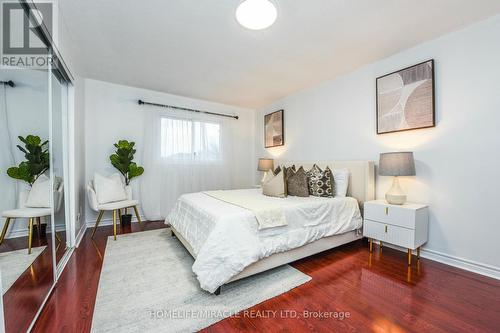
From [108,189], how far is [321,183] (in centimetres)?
316

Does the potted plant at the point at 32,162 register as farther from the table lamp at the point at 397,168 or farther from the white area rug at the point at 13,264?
the table lamp at the point at 397,168

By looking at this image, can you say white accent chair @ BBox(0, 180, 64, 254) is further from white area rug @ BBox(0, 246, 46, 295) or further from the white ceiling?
the white ceiling

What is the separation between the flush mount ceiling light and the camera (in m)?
1.81

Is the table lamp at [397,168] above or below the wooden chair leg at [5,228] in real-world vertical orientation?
above

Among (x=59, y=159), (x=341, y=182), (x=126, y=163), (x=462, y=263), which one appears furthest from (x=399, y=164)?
(x=126, y=163)

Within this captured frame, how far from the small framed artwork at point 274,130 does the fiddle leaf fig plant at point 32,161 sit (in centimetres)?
363

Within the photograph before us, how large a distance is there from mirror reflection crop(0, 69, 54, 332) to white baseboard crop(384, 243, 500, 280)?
11.8 feet

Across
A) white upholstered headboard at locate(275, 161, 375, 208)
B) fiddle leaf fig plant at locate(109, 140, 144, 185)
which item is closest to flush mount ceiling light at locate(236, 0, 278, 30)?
white upholstered headboard at locate(275, 161, 375, 208)

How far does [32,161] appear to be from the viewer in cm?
160

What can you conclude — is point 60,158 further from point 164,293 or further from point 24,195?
point 164,293

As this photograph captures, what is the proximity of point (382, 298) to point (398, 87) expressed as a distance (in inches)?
93.8

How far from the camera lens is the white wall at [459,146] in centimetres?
207

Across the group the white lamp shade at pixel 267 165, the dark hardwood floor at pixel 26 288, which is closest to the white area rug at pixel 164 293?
the dark hardwood floor at pixel 26 288

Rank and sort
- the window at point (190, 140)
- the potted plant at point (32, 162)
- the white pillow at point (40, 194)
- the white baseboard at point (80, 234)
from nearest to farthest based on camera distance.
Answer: the potted plant at point (32, 162) < the white pillow at point (40, 194) < the white baseboard at point (80, 234) < the window at point (190, 140)
